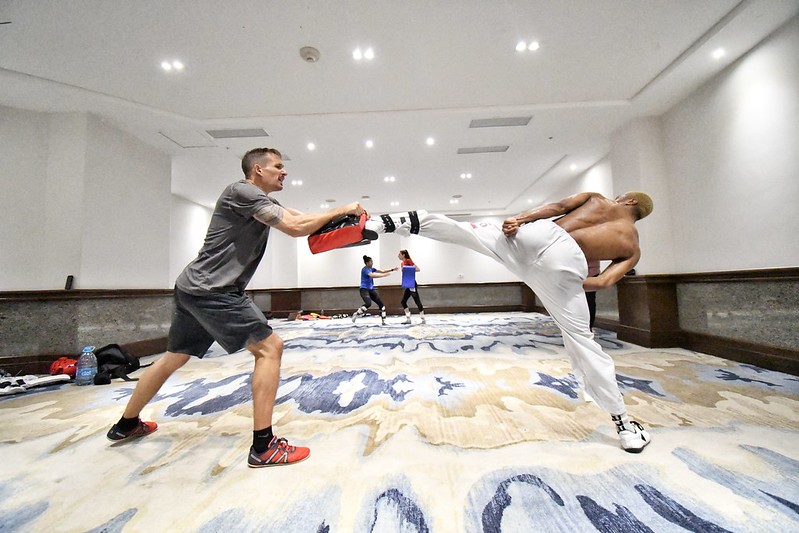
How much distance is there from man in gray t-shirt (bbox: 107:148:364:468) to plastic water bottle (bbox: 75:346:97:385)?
6.75 feet

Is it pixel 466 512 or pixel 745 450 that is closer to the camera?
pixel 466 512

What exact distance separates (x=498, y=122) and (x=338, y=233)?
4453mm

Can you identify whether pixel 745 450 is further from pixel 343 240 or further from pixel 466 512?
pixel 343 240

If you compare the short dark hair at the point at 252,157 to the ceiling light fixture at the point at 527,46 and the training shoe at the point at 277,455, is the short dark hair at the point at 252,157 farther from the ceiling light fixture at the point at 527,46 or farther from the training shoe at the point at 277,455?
the ceiling light fixture at the point at 527,46

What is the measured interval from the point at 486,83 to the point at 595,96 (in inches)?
65.3

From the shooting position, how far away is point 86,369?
3184mm

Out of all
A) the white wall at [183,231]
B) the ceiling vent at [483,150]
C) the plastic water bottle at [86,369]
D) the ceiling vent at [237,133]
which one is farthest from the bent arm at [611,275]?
the white wall at [183,231]

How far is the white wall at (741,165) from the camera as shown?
310 centimetres

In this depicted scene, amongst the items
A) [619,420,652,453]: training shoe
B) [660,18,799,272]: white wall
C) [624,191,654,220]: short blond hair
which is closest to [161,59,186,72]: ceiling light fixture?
[624,191,654,220]: short blond hair

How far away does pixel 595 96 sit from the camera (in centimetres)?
444

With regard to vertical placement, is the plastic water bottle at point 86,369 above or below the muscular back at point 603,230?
below

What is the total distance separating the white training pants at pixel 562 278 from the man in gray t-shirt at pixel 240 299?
0.92m

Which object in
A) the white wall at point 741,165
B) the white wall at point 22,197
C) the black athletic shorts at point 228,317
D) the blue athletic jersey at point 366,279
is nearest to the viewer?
the black athletic shorts at point 228,317

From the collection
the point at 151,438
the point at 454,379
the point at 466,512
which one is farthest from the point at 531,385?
the point at 151,438
